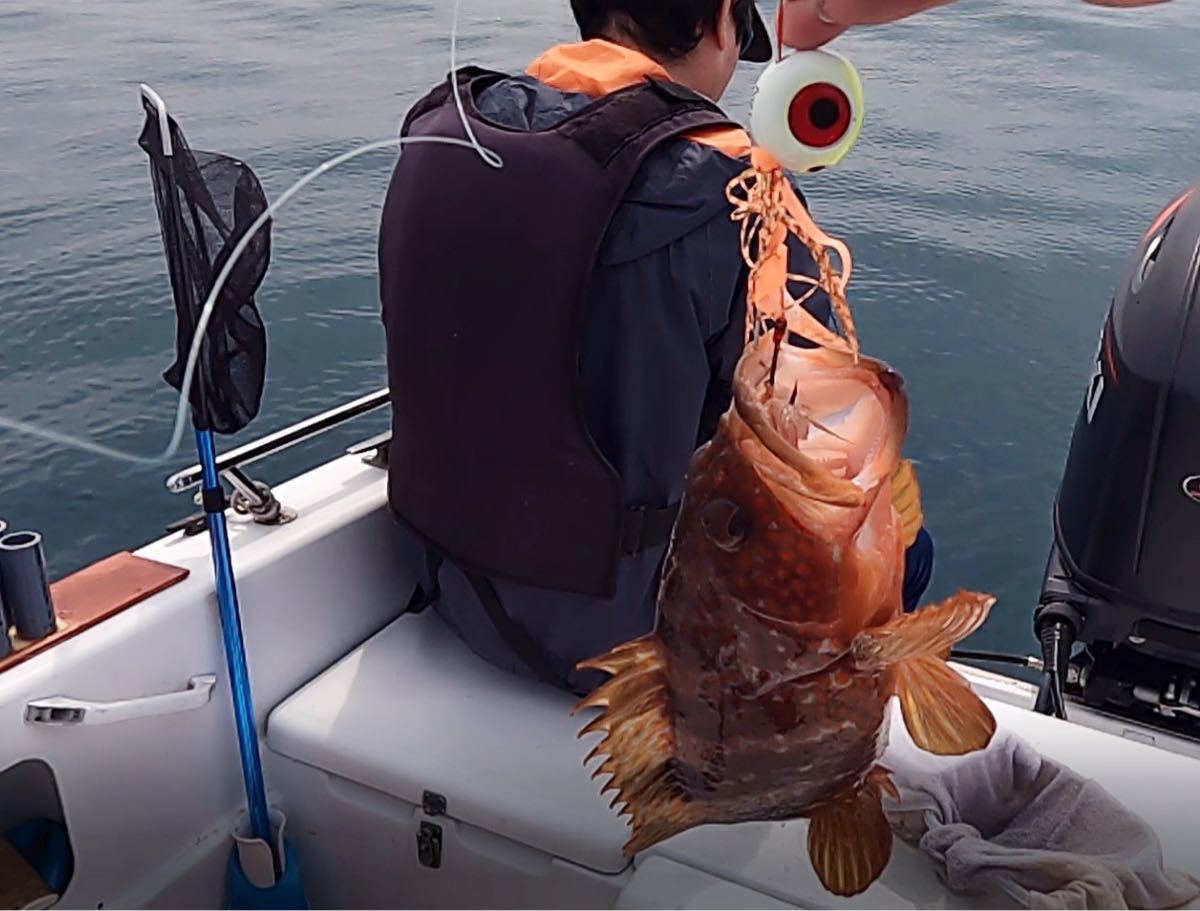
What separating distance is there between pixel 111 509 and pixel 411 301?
2.99 m

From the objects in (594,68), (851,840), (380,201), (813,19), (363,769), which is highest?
(813,19)

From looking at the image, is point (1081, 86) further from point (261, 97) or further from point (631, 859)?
point (631, 859)

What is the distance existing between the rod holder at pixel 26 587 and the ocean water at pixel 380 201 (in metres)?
2.47

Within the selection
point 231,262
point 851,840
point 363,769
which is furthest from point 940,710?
point 363,769

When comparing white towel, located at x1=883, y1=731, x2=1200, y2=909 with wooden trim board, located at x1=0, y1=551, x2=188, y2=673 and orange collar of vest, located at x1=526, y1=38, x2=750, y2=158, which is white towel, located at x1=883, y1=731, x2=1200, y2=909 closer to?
orange collar of vest, located at x1=526, y1=38, x2=750, y2=158

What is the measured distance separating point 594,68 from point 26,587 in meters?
1.34

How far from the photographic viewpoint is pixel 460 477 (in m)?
2.25

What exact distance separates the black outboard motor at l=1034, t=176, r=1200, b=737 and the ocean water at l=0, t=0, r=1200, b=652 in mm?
1466

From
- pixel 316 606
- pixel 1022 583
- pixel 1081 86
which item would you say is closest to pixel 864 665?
pixel 316 606

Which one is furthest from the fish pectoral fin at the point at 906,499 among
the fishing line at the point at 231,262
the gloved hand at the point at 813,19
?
the fishing line at the point at 231,262

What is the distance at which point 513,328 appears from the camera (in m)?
2.08

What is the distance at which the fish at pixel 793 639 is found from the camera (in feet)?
3.93

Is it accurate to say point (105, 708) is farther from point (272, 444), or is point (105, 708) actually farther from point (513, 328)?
point (513, 328)

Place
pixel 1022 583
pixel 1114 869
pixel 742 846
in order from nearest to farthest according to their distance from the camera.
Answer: pixel 1114 869 → pixel 742 846 → pixel 1022 583
